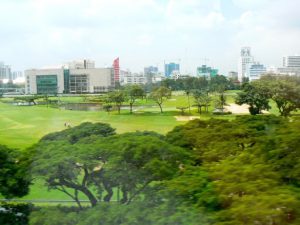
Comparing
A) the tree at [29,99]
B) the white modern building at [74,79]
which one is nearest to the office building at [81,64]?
the white modern building at [74,79]

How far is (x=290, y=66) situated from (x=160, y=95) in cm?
275

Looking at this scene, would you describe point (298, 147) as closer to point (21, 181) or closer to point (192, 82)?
point (21, 181)

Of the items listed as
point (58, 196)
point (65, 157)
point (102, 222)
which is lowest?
point (58, 196)

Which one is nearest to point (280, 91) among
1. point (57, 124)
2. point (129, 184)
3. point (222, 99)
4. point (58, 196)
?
point (222, 99)

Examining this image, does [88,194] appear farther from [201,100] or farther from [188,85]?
[188,85]

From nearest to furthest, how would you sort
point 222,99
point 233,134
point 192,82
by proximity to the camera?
point 233,134
point 222,99
point 192,82

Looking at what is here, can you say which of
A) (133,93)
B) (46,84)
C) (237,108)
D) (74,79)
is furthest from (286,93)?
(46,84)

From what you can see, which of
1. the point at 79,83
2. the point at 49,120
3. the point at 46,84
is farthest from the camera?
the point at 46,84

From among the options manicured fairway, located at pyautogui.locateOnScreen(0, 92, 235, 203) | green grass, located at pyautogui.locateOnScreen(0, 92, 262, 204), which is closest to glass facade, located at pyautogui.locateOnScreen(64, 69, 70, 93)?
green grass, located at pyautogui.locateOnScreen(0, 92, 262, 204)

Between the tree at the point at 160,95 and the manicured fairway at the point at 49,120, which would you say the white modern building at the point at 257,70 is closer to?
the tree at the point at 160,95

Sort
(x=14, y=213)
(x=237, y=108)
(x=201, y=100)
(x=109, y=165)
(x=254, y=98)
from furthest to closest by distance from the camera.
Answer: (x=201, y=100), (x=237, y=108), (x=254, y=98), (x=14, y=213), (x=109, y=165)

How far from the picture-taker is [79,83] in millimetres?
9141

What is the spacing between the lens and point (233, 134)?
3707 mm

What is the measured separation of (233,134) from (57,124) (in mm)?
3768
